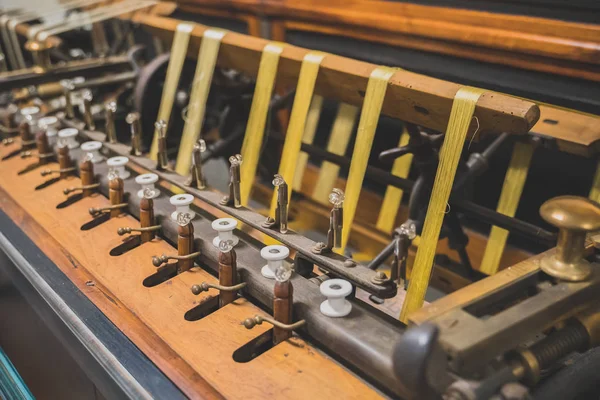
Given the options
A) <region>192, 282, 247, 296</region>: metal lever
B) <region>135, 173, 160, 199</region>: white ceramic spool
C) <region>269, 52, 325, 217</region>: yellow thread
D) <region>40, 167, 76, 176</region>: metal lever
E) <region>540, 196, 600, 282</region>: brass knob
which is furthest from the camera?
<region>40, 167, 76, 176</region>: metal lever

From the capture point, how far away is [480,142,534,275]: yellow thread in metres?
2.06

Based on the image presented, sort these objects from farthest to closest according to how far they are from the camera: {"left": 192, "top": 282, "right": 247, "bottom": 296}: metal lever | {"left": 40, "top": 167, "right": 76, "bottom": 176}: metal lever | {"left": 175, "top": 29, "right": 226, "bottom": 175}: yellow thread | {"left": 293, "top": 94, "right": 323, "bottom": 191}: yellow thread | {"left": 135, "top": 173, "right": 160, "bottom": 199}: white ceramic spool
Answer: {"left": 293, "top": 94, "right": 323, "bottom": 191}: yellow thread < {"left": 175, "top": 29, "right": 226, "bottom": 175}: yellow thread < {"left": 40, "top": 167, "right": 76, "bottom": 176}: metal lever < {"left": 135, "top": 173, "right": 160, "bottom": 199}: white ceramic spool < {"left": 192, "top": 282, "right": 247, "bottom": 296}: metal lever

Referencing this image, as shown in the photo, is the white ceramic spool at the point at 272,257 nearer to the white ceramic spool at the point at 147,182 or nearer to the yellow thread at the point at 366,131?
the yellow thread at the point at 366,131

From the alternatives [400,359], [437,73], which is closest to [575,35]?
[437,73]

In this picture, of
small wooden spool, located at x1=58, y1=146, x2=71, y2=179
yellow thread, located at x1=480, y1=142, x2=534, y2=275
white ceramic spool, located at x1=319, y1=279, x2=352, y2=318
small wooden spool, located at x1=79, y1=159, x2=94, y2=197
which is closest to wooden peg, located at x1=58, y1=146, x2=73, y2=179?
small wooden spool, located at x1=58, y1=146, x2=71, y2=179

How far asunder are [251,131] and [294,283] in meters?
0.87

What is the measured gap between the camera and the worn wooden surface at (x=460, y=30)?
5.93ft

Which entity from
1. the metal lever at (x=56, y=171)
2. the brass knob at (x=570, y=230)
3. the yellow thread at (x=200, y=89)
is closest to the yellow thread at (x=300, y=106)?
the yellow thread at (x=200, y=89)

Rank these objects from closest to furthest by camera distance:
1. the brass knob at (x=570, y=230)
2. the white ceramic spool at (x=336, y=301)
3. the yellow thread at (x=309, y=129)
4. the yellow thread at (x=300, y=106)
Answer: the brass knob at (x=570, y=230)
the white ceramic spool at (x=336, y=301)
the yellow thread at (x=300, y=106)
the yellow thread at (x=309, y=129)

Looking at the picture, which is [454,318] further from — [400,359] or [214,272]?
[214,272]

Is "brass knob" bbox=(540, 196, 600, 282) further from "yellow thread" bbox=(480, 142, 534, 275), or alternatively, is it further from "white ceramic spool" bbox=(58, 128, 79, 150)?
"white ceramic spool" bbox=(58, 128, 79, 150)

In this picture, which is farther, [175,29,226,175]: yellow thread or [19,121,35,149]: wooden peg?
[19,121,35,149]: wooden peg

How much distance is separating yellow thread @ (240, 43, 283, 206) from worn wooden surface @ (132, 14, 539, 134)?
4cm

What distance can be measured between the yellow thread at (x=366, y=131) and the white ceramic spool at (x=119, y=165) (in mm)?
744
